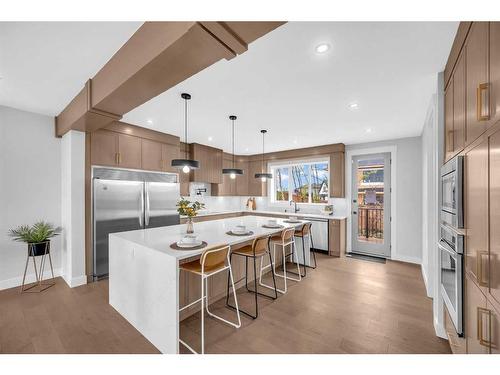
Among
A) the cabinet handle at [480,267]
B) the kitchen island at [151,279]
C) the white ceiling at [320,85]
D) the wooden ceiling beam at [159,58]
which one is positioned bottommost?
the kitchen island at [151,279]

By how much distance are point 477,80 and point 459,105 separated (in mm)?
413

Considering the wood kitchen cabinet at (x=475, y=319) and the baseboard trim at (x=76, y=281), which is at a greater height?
the wood kitchen cabinet at (x=475, y=319)

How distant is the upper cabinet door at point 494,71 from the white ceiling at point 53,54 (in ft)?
6.63

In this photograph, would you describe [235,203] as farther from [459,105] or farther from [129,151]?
[459,105]

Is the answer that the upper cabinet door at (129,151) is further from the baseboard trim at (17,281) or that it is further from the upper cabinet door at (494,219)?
the upper cabinet door at (494,219)

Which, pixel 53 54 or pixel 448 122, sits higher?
pixel 53 54

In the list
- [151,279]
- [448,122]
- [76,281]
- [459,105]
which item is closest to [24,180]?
[76,281]

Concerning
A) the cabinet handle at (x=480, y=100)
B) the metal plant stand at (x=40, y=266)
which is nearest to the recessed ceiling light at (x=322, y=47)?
the cabinet handle at (x=480, y=100)

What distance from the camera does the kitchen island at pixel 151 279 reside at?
1794 mm

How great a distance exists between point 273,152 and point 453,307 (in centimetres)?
497

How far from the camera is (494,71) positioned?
997 mm

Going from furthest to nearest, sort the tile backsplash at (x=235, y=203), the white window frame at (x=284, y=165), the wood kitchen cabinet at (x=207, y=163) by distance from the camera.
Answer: the white window frame at (x=284, y=165)
the tile backsplash at (x=235, y=203)
the wood kitchen cabinet at (x=207, y=163)

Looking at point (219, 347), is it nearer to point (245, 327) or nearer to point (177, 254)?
point (245, 327)

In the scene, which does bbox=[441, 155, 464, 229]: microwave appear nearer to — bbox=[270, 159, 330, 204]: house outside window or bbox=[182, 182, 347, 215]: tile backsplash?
bbox=[182, 182, 347, 215]: tile backsplash
